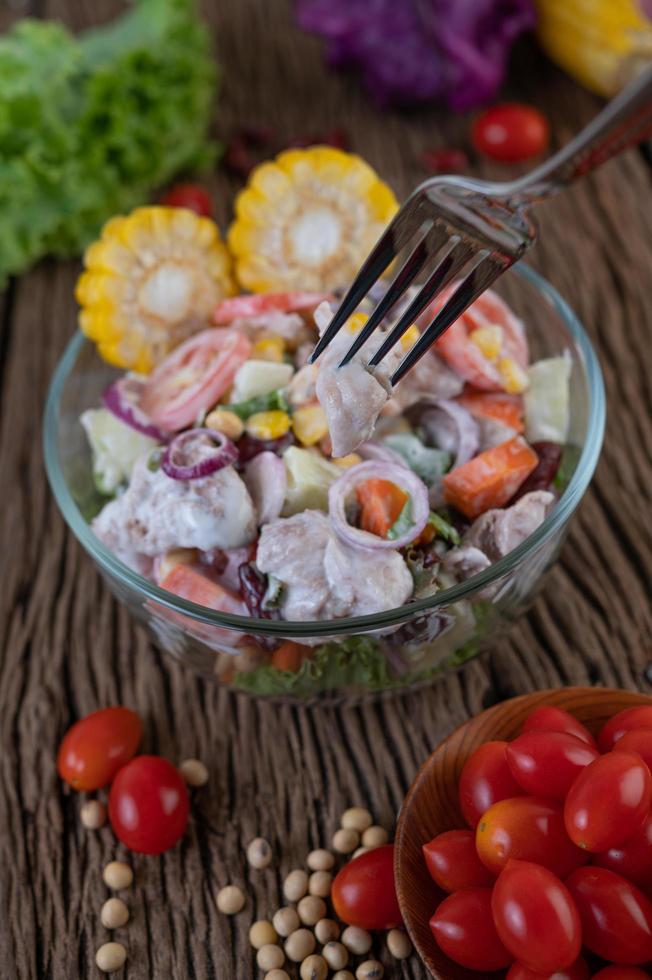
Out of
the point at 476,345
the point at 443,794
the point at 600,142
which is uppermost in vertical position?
the point at 600,142

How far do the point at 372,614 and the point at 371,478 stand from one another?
1.14 feet

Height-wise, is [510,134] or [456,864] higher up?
[510,134]

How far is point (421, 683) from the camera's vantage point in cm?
250

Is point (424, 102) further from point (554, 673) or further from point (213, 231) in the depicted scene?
point (554, 673)

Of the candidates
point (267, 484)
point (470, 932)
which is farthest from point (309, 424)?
point (470, 932)

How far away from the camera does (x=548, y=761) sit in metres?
1.95

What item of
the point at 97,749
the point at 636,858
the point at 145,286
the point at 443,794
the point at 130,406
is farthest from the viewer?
the point at 145,286

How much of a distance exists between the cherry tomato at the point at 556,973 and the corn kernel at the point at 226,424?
4.09 feet

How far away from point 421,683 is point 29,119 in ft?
A: 7.35

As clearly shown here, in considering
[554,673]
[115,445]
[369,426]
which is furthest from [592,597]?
[115,445]

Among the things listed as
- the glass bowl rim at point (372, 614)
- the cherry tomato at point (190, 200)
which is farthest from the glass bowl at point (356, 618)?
the cherry tomato at point (190, 200)

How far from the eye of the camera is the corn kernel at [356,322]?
223 cm

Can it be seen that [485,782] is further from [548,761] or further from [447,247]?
[447,247]

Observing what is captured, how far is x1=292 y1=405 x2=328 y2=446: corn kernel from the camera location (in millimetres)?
2375
